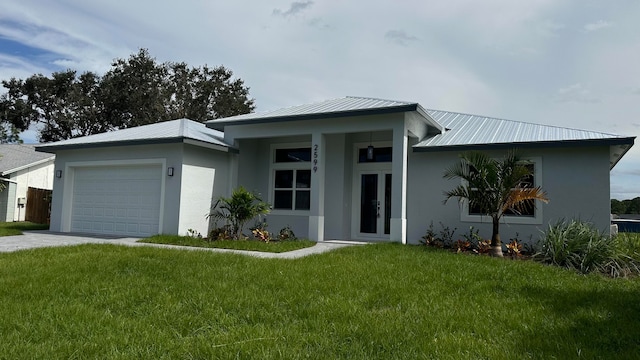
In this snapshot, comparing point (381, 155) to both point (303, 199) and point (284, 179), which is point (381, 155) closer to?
point (303, 199)

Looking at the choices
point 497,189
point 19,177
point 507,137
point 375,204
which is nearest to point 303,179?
point 375,204

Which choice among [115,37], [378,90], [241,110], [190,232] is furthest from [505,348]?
[241,110]

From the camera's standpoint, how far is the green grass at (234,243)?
34.3 feet

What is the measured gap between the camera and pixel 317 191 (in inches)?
497

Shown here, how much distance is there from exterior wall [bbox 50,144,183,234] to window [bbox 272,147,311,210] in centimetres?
347

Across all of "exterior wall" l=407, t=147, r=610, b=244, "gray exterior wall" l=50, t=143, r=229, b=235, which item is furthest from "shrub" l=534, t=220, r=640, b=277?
"gray exterior wall" l=50, t=143, r=229, b=235

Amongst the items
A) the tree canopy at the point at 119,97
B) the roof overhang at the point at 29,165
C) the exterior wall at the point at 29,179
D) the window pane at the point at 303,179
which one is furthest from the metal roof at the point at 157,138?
the tree canopy at the point at 119,97

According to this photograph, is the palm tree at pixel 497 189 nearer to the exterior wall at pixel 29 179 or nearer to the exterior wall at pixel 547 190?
the exterior wall at pixel 547 190

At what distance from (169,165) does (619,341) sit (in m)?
11.5

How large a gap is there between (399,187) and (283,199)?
15.5 feet

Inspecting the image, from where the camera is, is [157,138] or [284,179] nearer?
[157,138]

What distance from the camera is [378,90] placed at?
1953cm

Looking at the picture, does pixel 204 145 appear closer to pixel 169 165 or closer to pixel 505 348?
pixel 169 165

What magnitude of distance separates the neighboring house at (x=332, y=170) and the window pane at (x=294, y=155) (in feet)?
0.12
